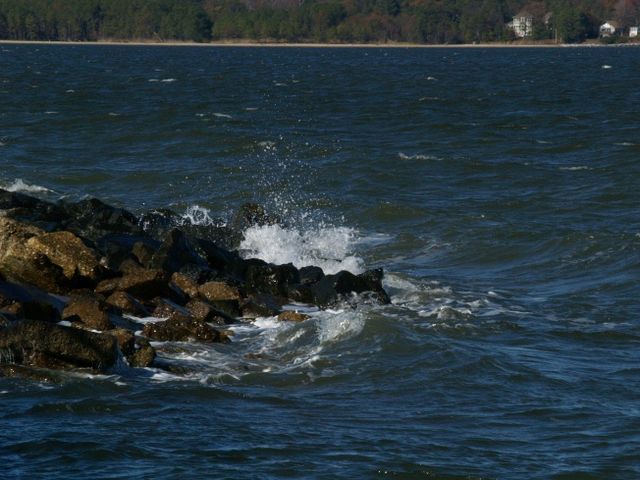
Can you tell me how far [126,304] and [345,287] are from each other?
2.77m

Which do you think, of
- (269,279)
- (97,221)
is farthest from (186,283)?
(97,221)

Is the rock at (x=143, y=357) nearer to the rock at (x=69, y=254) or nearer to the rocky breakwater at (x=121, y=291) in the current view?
the rocky breakwater at (x=121, y=291)

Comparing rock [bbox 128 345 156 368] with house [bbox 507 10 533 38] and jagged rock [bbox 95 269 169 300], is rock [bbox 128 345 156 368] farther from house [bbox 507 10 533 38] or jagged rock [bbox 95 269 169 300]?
house [bbox 507 10 533 38]

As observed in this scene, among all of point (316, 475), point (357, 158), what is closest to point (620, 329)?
point (316, 475)

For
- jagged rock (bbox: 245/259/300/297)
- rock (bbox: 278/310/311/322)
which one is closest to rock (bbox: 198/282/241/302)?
jagged rock (bbox: 245/259/300/297)

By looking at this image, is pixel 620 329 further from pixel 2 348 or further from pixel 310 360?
pixel 2 348

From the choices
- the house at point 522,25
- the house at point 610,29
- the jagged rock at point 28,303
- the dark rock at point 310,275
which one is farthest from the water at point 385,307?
the house at point 610,29

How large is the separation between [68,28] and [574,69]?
386ft

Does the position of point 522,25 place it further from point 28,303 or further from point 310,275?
point 28,303

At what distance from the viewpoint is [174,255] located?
15086 millimetres

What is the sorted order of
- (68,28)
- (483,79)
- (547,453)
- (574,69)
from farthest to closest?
(68,28)
(574,69)
(483,79)
(547,453)

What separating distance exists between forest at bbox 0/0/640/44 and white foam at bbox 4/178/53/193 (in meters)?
161

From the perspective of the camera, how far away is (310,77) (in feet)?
226

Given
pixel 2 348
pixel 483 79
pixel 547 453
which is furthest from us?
pixel 483 79
